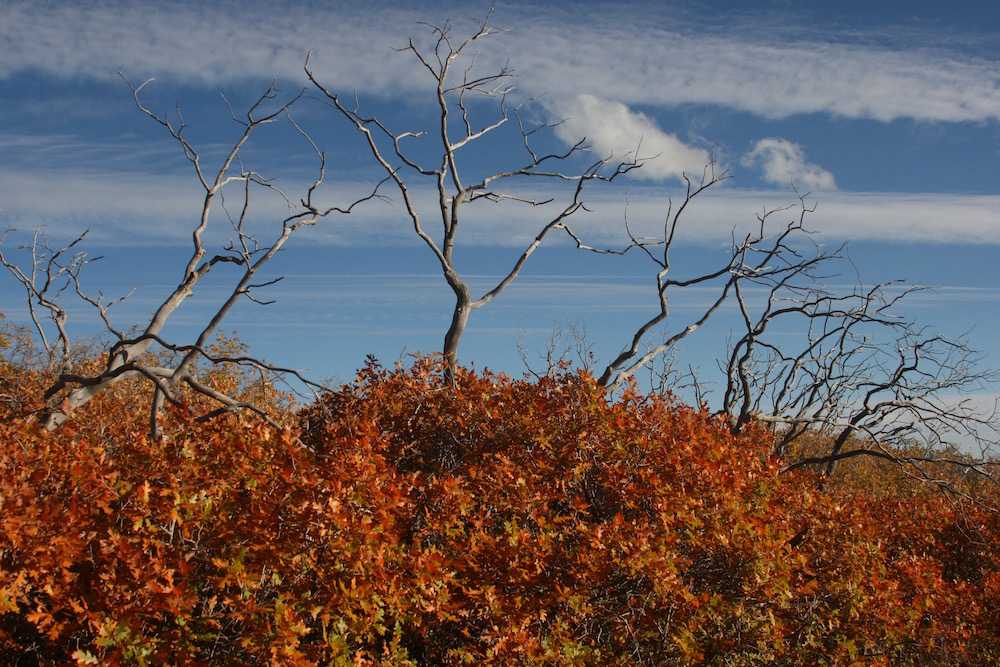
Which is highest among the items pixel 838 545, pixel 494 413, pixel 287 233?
pixel 287 233

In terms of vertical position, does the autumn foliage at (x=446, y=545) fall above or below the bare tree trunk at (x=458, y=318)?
below

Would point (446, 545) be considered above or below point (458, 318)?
below

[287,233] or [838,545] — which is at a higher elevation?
[287,233]

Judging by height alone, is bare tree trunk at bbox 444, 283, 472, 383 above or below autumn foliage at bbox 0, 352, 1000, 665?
above

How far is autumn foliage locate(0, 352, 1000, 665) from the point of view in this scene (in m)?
4.27

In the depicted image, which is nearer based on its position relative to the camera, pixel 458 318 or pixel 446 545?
pixel 446 545

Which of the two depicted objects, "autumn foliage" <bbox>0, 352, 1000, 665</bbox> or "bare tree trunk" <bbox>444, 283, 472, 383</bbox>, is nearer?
"autumn foliage" <bbox>0, 352, 1000, 665</bbox>

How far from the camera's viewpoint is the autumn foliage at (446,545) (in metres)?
4.27

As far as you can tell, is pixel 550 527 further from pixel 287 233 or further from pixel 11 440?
pixel 287 233

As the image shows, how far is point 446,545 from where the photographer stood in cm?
564

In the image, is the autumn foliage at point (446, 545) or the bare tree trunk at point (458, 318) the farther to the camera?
the bare tree trunk at point (458, 318)

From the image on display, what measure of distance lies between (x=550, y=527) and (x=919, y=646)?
519cm

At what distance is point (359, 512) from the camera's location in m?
4.60

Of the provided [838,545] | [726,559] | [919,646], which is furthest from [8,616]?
[919,646]
